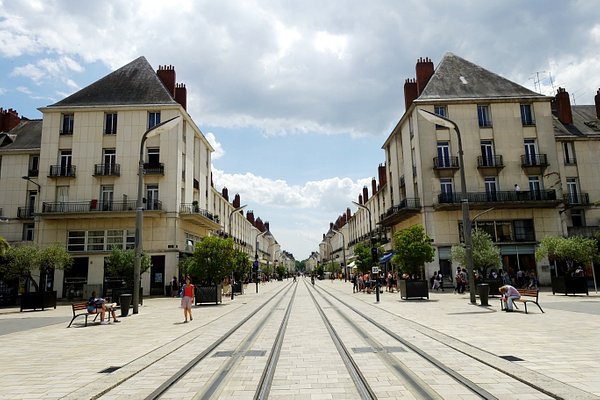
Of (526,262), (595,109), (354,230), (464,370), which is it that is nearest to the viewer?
(464,370)

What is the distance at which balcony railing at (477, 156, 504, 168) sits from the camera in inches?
1266

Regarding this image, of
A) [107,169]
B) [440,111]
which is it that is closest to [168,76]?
[107,169]

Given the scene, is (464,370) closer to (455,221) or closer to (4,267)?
(4,267)

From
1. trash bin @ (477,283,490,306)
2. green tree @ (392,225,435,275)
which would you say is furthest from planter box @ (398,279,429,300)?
trash bin @ (477,283,490,306)

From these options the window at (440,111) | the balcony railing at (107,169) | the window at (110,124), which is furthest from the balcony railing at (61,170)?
the window at (440,111)

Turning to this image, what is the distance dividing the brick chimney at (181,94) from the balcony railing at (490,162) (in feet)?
83.0

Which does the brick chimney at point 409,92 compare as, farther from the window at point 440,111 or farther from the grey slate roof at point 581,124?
the grey slate roof at point 581,124

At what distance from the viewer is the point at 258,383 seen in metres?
6.00

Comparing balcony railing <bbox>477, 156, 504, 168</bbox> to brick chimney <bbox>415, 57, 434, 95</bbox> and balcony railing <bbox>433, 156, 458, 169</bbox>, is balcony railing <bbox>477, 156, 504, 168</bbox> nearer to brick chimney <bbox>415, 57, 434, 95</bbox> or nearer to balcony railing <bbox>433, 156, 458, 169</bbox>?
balcony railing <bbox>433, 156, 458, 169</bbox>

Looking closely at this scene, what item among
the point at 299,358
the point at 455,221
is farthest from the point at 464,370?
the point at 455,221

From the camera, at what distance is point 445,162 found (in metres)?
32.5

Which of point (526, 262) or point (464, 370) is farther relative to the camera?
point (526, 262)

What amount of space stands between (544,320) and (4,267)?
25859 mm

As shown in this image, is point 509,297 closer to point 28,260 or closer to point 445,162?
point 445,162
